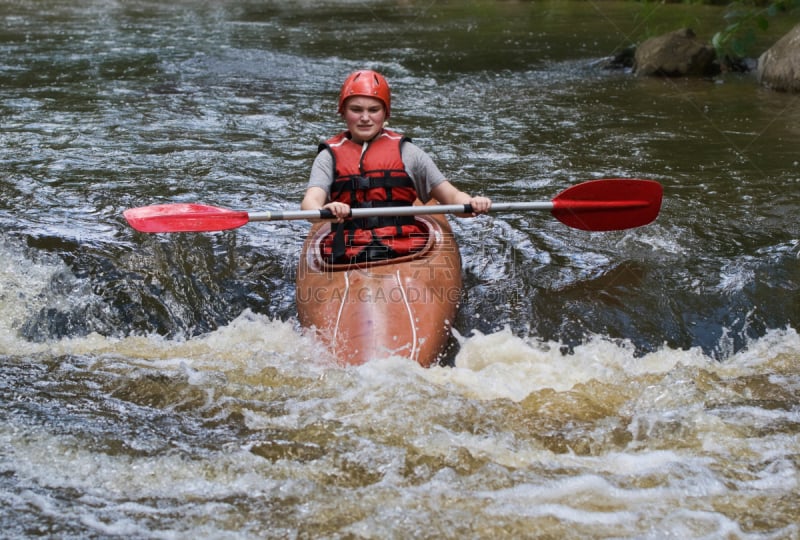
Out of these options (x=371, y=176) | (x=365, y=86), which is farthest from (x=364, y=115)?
(x=371, y=176)

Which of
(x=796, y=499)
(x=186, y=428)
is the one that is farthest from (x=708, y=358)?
(x=186, y=428)

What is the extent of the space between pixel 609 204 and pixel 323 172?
1497 mm

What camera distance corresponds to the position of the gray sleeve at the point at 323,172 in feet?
13.3

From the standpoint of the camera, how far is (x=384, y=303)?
351 cm

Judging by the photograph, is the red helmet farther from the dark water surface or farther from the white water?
the white water

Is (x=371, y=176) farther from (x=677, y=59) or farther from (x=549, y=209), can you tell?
(x=677, y=59)

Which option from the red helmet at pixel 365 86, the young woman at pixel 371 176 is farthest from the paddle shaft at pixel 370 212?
the red helmet at pixel 365 86

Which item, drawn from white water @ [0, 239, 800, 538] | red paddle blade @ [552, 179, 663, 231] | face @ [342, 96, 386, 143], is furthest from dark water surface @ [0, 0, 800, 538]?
face @ [342, 96, 386, 143]

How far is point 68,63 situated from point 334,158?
6.90 metres

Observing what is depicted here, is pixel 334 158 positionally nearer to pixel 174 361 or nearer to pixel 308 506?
pixel 174 361

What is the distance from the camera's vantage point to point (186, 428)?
2971 mm

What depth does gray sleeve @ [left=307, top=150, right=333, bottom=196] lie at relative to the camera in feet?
13.3

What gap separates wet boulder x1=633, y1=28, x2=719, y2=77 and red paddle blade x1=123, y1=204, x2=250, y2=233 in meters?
6.93

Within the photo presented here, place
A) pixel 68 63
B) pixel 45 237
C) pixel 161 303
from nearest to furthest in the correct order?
pixel 161 303, pixel 45 237, pixel 68 63
